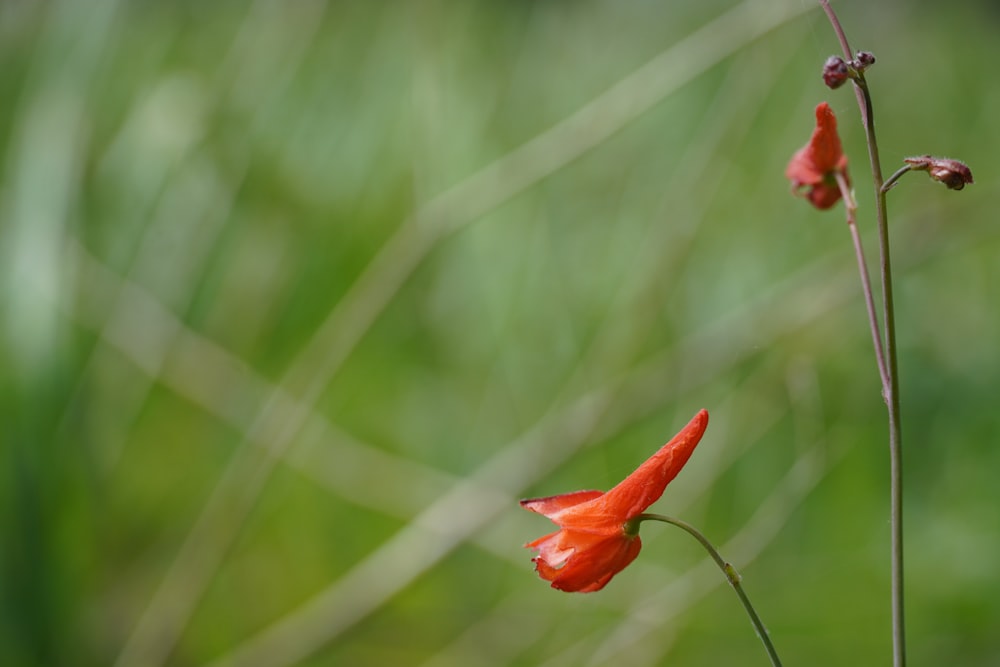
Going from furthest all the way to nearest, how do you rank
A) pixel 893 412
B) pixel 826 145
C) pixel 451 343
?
pixel 451 343
pixel 826 145
pixel 893 412

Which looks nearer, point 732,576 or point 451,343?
point 732,576

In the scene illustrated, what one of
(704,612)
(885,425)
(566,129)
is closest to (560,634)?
(704,612)

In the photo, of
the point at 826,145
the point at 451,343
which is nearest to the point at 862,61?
the point at 826,145

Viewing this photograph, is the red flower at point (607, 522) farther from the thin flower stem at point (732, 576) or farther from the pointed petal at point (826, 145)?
the pointed petal at point (826, 145)

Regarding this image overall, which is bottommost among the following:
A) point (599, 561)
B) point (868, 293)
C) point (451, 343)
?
point (451, 343)

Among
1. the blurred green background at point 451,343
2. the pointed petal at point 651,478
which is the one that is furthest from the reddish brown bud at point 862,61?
the blurred green background at point 451,343

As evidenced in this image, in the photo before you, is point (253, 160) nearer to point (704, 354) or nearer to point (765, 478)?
point (704, 354)

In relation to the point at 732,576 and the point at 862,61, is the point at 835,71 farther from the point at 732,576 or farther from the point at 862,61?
the point at 732,576

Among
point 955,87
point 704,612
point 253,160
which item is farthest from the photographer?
point 955,87
